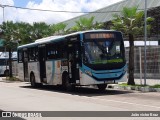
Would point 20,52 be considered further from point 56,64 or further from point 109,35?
point 109,35

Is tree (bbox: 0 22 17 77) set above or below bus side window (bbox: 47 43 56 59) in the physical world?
above

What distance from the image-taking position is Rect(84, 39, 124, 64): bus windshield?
64.2 feet

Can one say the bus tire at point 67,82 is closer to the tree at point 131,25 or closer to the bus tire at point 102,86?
the bus tire at point 102,86

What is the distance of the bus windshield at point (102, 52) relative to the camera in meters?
19.6

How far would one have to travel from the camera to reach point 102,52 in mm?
19625

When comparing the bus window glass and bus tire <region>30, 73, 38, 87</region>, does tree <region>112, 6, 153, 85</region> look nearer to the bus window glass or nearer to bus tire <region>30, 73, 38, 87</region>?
the bus window glass

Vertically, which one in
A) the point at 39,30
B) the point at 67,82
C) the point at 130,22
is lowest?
the point at 67,82

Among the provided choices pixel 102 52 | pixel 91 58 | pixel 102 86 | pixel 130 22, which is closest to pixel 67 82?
pixel 102 86

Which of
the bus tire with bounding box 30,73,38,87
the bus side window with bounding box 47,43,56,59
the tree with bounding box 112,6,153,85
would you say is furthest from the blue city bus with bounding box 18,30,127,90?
the bus tire with bounding box 30,73,38,87

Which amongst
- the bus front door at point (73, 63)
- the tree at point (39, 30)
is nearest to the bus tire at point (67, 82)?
the bus front door at point (73, 63)

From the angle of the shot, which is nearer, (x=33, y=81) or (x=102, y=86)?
(x=102, y=86)

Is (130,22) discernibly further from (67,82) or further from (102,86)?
(67,82)

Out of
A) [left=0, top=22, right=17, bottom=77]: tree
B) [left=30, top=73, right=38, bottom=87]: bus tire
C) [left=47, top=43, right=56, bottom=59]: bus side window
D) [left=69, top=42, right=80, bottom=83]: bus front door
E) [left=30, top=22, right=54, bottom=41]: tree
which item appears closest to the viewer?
[left=69, top=42, right=80, bottom=83]: bus front door

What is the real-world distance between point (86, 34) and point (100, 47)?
0.95m
